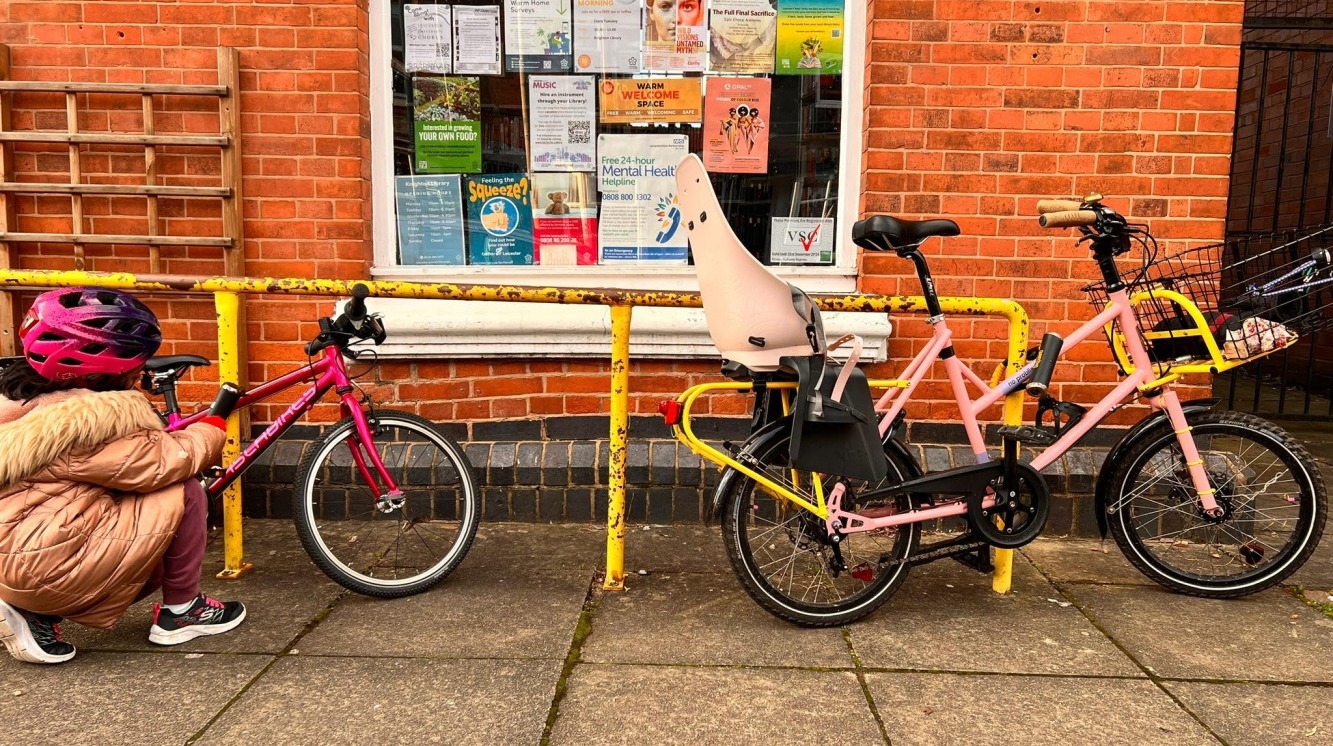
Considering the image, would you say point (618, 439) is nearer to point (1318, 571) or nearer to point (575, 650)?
Answer: point (575, 650)

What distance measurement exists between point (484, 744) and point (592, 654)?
0.58m

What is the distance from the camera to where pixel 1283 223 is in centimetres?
764

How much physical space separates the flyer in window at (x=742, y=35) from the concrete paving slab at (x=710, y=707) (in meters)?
3.00

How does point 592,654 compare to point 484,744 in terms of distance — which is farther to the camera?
point 592,654

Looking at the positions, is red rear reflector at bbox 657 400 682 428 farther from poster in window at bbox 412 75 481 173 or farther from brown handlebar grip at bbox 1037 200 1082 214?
poster in window at bbox 412 75 481 173

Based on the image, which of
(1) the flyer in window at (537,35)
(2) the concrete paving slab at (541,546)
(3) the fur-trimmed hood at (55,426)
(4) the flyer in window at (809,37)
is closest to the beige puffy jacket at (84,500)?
(3) the fur-trimmed hood at (55,426)

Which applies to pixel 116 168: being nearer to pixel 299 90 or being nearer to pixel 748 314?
pixel 299 90

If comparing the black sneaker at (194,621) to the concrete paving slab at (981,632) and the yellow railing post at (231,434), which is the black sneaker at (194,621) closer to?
the yellow railing post at (231,434)

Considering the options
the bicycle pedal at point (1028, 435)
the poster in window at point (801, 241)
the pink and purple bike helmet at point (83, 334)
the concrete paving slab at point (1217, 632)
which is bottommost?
the concrete paving slab at point (1217, 632)

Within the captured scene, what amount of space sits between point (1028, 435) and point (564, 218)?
2.50 metres

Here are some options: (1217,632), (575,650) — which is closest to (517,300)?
(575,650)

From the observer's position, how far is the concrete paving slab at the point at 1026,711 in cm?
243

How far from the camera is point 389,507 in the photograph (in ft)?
11.1

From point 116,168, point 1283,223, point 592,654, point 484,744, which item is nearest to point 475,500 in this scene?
point 592,654
